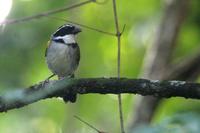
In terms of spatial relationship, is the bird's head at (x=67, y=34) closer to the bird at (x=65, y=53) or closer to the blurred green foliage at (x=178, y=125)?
the bird at (x=65, y=53)

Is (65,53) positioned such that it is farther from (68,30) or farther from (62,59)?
(68,30)

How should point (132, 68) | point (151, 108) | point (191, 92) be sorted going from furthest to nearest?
point (132, 68)
point (151, 108)
point (191, 92)

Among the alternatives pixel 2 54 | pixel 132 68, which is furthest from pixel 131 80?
pixel 132 68

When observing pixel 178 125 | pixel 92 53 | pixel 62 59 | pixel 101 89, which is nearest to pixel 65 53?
A: pixel 62 59

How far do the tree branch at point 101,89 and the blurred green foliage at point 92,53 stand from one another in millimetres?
4201

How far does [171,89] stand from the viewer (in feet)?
13.2

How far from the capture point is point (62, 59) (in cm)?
609

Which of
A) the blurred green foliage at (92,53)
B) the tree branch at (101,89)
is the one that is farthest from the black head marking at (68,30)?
the blurred green foliage at (92,53)

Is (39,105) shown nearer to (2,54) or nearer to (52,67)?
(2,54)

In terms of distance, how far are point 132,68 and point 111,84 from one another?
529 centimetres

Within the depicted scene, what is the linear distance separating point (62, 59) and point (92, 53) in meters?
3.74

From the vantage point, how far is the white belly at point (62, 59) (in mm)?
6066

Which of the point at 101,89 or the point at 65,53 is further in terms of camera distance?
the point at 65,53

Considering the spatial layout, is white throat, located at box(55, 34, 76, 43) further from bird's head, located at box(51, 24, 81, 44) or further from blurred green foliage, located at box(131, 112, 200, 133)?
blurred green foliage, located at box(131, 112, 200, 133)
